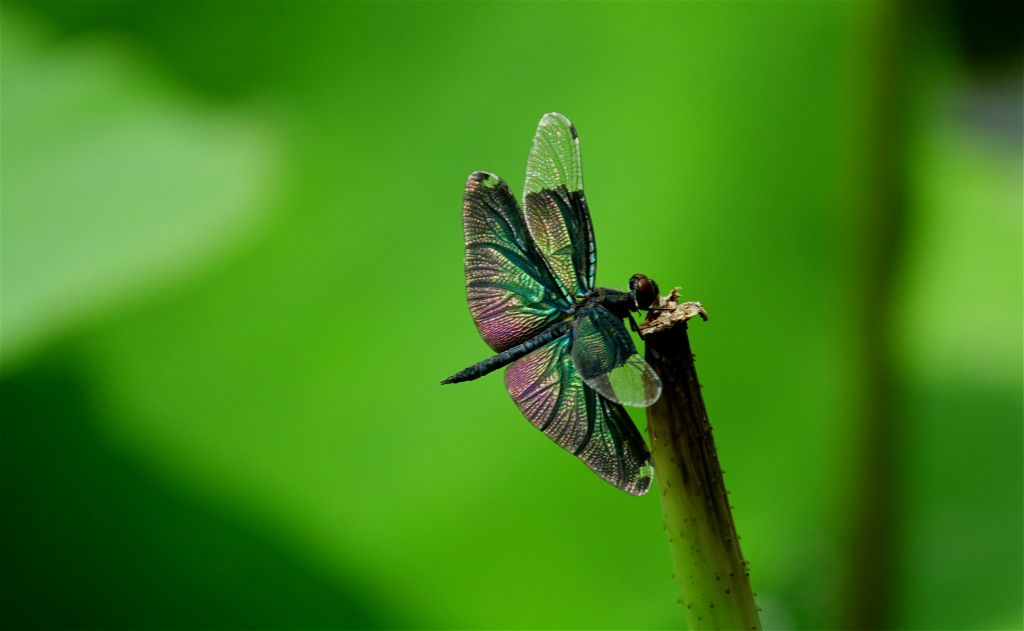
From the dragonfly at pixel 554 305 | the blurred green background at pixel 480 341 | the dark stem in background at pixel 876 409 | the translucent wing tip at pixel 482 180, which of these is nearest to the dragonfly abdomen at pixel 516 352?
the dragonfly at pixel 554 305

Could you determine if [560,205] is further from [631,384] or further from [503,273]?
[631,384]

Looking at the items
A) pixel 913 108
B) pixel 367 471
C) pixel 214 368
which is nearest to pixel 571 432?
pixel 367 471

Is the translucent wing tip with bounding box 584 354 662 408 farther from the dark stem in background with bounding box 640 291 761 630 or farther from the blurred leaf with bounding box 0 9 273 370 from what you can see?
the blurred leaf with bounding box 0 9 273 370

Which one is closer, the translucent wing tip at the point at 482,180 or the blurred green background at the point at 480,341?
the translucent wing tip at the point at 482,180

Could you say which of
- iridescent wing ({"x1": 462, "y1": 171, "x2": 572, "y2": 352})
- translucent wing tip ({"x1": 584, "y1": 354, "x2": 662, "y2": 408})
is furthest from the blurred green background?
translucent wing tip ({"x1": 584, "y1": 354, "x2": 662, "y2": 408})

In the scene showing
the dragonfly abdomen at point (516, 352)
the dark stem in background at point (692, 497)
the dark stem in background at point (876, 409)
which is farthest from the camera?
the dark stem in background at point (876, 409)

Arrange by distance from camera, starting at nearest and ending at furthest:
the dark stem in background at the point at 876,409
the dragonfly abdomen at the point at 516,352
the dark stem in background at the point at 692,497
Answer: the dark stem in background at the point at 692,497
the dragonfly abdomen at the point at 516,352
the dark stem in background at the point at 876,409

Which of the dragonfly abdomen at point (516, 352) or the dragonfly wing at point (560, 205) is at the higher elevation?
the dragonfly wing at point (560, 205)

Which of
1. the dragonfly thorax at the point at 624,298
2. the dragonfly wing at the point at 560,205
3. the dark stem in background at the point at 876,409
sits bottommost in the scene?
the dark stem in background at the point at 876,409

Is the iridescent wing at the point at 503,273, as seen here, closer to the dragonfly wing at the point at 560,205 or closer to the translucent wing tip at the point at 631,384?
the dragonfly wing at the point at 560,205
